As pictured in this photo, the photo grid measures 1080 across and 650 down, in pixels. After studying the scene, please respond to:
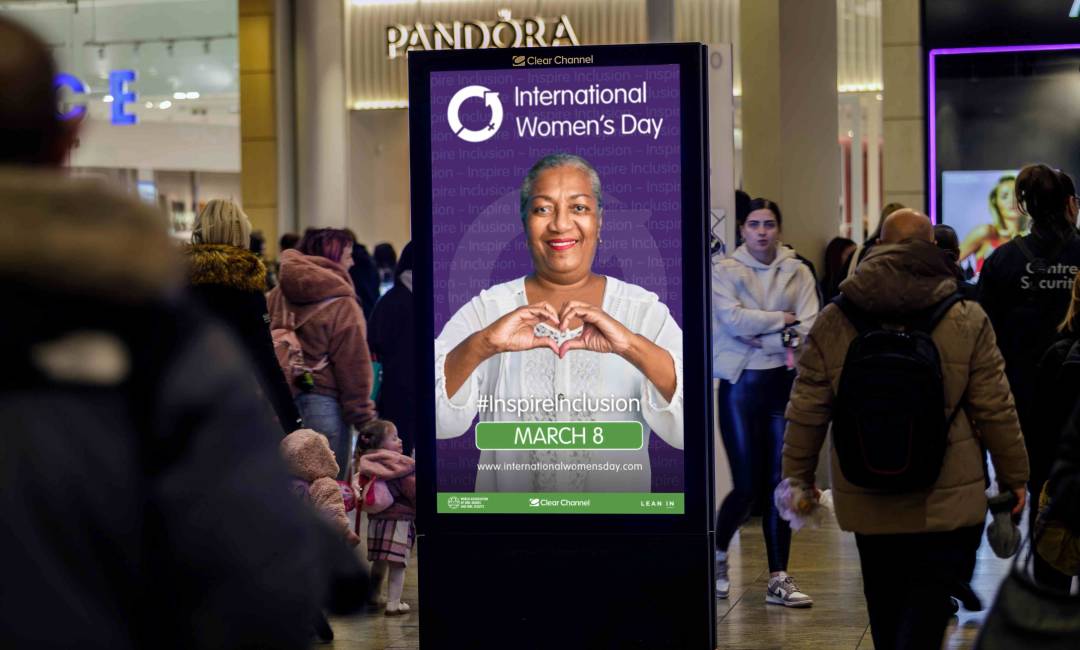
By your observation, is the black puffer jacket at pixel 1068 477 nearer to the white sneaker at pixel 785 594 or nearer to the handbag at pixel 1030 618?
the handbag at pixel 1030 618

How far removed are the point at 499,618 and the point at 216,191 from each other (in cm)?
2162

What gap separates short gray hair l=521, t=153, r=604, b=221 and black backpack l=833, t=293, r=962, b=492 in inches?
46.5

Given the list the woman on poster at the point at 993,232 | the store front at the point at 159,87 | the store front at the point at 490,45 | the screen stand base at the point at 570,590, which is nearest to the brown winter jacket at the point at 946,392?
the screen stand base at the point at 570,590

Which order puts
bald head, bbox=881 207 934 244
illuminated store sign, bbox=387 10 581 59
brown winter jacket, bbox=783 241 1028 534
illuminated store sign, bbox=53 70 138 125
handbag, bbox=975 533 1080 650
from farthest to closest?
illuminated store sign, bbox=53 70 138 125, illuminated store sign, bbox=387 10 581 59, bald head, bbox=881 207 934 244, brown winter jacket, bbox=783 241 1028 534, handbag, bbox=975 533 1080 650

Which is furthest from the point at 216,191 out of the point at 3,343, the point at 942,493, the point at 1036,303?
the point at 3,343

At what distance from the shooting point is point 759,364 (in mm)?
7371

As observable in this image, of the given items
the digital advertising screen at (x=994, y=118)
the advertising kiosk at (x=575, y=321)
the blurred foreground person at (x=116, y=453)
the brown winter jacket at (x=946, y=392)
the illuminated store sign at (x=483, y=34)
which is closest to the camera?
the blurred foreground person at (x=116, y=453)

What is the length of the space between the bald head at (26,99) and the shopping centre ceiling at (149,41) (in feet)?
67.5

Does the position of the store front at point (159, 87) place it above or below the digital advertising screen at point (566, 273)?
above

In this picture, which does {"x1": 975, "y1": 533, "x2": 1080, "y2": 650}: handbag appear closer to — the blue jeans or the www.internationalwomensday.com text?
the www.internationalwomensday.com text

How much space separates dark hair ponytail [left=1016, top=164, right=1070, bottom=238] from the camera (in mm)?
6750

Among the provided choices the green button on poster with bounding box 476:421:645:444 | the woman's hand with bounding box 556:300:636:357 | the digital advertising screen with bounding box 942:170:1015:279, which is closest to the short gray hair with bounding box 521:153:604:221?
the woman's hand with bounding box 556:300:636:357

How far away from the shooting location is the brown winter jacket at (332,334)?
7695mm

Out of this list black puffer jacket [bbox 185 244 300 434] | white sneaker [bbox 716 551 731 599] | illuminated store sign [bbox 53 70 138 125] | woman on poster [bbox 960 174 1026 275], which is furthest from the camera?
illuminated store sign [bbox 53 70 138 125]
